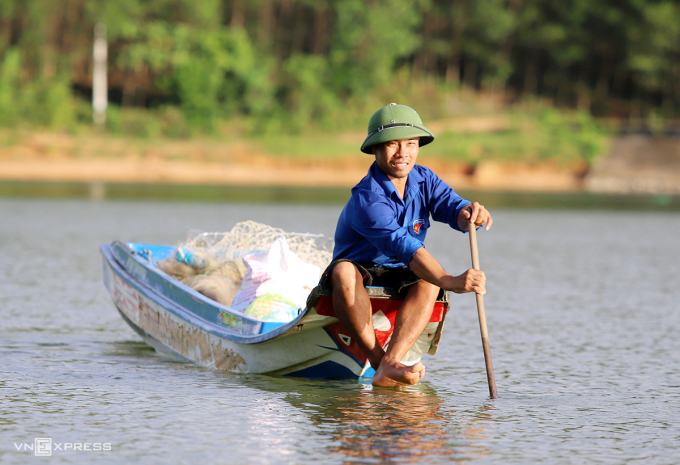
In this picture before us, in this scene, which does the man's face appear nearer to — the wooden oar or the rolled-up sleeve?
the rolled-up sleeve

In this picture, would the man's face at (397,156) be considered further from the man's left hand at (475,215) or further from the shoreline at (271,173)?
the shoreline at (271,173)

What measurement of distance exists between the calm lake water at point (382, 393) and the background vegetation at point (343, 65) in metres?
35.9

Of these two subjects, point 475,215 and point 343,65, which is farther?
point 343,65

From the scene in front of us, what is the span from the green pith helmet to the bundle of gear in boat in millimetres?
1957

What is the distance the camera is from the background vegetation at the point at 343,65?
158 feet

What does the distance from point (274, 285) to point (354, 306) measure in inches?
70.3

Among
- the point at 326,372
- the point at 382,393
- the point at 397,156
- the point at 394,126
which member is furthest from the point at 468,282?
the point at 326,372

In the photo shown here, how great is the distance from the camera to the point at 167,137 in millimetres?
46031

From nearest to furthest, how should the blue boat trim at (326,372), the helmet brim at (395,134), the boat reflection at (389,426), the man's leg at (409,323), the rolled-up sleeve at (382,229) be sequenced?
the boat reflection at (389,426)
the rolled-up sleeve at (382,229)
the helmet brim at (395,134)
the man's leg at (409,323)
the blue boat trim at (326,372)

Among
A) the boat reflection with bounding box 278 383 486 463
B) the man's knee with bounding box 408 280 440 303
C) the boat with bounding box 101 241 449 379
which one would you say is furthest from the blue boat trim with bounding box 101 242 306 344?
the man's knee with bounding box 408 280 440 303

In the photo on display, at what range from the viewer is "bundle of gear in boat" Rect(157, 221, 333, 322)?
7.26m

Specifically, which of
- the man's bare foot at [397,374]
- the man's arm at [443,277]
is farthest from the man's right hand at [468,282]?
the man's bare foot at [397,374]

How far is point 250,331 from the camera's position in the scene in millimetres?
6602

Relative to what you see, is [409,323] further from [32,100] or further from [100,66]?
[100,66]
